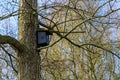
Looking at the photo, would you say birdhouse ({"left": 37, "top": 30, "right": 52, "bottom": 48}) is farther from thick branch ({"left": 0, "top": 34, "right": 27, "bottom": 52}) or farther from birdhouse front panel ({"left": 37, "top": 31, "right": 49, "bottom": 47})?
thick branch ({"left": 0, "top": 34, "right": 27, "bottom": 52})

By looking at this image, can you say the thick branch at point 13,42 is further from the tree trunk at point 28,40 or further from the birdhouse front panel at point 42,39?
the birdhouse front panel at point 42,39

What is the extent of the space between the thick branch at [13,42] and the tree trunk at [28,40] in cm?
7

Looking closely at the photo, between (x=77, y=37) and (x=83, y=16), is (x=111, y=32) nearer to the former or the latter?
(x=77, y=37)

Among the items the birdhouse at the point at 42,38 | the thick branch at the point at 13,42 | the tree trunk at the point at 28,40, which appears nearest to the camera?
the thick branch at the point at 13,42

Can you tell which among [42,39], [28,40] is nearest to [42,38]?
[42,39]

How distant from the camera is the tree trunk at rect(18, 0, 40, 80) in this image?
3.98 meters

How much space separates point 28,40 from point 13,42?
0.28 metres

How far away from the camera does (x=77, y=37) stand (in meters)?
10.1

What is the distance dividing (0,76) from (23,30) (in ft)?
9.79

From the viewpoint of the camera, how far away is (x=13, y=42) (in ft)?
12.6

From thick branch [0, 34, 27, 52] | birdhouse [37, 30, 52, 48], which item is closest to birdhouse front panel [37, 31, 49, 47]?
birdhouse [37, 30, 52, 48]

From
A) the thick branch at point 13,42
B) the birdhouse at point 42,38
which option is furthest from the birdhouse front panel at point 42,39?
the thick branch at point 13,42

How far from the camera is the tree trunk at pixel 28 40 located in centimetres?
398

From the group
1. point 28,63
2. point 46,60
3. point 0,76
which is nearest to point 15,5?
point 28,63
